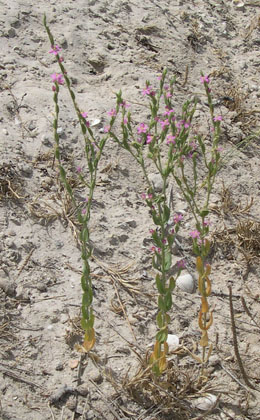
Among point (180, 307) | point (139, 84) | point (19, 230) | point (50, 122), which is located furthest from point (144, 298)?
point (139, 84)

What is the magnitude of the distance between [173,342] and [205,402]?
312mm

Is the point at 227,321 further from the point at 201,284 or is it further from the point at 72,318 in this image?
the point at 72,318

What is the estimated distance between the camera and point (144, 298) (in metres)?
2.60

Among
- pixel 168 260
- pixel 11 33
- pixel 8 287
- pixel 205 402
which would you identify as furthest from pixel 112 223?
pixel 11 33

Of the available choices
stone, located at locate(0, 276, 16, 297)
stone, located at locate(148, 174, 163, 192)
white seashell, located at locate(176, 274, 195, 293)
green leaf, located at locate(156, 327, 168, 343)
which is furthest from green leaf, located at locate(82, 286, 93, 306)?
stone, located at locate(148, 174, 163, 192)

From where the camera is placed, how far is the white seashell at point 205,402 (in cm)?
219

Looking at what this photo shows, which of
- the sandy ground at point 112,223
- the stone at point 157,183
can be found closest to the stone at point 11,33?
the sandy ground at point 112,223

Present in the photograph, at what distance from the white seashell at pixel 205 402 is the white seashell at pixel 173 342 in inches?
10.3

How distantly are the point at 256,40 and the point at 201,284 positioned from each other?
2.87 m

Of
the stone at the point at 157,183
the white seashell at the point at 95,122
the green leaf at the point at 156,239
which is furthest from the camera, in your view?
the white seashell at the point at 95,122

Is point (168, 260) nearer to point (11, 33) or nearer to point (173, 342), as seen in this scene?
point (173, 342)

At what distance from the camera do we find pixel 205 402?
7.23 ft

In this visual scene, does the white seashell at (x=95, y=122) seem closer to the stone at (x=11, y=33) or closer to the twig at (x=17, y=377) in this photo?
the stone at (x=11, y=33)

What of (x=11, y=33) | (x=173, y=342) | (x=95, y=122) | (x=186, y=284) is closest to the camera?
(x=173, y=342)
